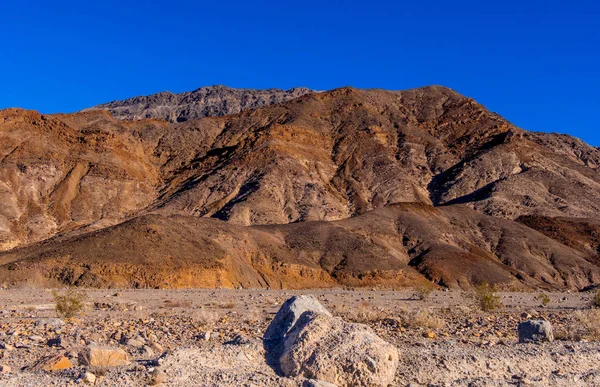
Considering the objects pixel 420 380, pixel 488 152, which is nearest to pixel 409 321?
pixel 420 380

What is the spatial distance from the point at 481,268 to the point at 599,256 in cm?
2145

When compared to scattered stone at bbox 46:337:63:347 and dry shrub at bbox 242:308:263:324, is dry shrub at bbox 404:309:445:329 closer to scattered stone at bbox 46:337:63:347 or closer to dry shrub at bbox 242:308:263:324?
dry shrub at bbox 242:308:263:324

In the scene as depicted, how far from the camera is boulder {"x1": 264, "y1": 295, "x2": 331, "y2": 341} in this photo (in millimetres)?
9992

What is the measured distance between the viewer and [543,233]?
73.1m

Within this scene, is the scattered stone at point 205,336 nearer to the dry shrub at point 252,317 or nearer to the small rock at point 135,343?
the small rock at point 135,343

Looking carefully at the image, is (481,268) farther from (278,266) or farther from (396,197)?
(396,197)

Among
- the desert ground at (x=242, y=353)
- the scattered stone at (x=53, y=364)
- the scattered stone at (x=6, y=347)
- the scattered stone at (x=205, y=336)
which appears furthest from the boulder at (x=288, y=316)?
the scattered stone at (x=6, y=347)

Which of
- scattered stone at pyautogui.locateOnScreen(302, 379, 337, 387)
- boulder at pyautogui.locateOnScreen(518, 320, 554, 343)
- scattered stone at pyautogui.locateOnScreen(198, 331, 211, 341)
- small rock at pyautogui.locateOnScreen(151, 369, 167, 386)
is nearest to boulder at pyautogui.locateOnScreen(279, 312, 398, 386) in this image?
scattered stone at pyautogui.locateOnScreen(302, 379, 337, 387)

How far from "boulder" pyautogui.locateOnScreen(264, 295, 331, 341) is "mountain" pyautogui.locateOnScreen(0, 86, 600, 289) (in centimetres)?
3239

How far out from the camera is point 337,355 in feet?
28.7

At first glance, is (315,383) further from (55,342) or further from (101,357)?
(55,342)

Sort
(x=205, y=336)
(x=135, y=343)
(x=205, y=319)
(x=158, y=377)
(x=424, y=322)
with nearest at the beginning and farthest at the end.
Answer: (x=158, y=377) < (x=135, y=343) < (x=205, y=336) < (x=424, y=322) < (x=205, y=319)

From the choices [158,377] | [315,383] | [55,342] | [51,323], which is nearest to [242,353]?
[158,377]

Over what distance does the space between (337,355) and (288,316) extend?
170cm
